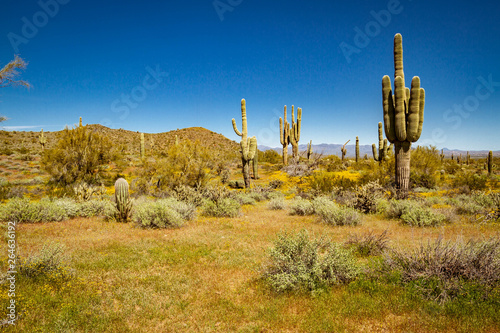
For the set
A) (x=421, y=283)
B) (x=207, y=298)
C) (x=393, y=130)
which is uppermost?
(x=393, y=130)

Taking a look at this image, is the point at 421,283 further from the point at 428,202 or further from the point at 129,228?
the point at 428,202

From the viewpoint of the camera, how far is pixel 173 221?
916 centimetres

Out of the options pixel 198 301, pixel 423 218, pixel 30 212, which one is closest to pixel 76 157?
pixel 30 212

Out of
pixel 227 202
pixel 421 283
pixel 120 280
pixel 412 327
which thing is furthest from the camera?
pixel 227 202

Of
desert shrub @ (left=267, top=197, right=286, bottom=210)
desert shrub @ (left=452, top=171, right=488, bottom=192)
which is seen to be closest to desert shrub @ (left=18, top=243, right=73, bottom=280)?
desert shrub @ (left=267, top=197, right=286, bottom=210)

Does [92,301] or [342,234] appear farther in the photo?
[342,234]

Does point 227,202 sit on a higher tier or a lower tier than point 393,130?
lower

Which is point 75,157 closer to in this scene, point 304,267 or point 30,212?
point 30,212

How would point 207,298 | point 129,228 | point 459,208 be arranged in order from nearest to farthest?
point 207,298, point 129,228, point 459,208

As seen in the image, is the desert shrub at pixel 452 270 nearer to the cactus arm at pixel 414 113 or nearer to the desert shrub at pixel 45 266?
the desert shrub at pixel 45 266

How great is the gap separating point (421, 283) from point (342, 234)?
403 centimetres

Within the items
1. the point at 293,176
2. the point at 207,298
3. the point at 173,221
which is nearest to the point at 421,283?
the point at 207,298

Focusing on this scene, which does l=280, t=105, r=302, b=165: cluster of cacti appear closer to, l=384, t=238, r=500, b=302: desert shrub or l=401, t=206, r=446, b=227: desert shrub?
l=401, t=206, r=446, b=227: desert shrub

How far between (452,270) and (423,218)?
5381mm
